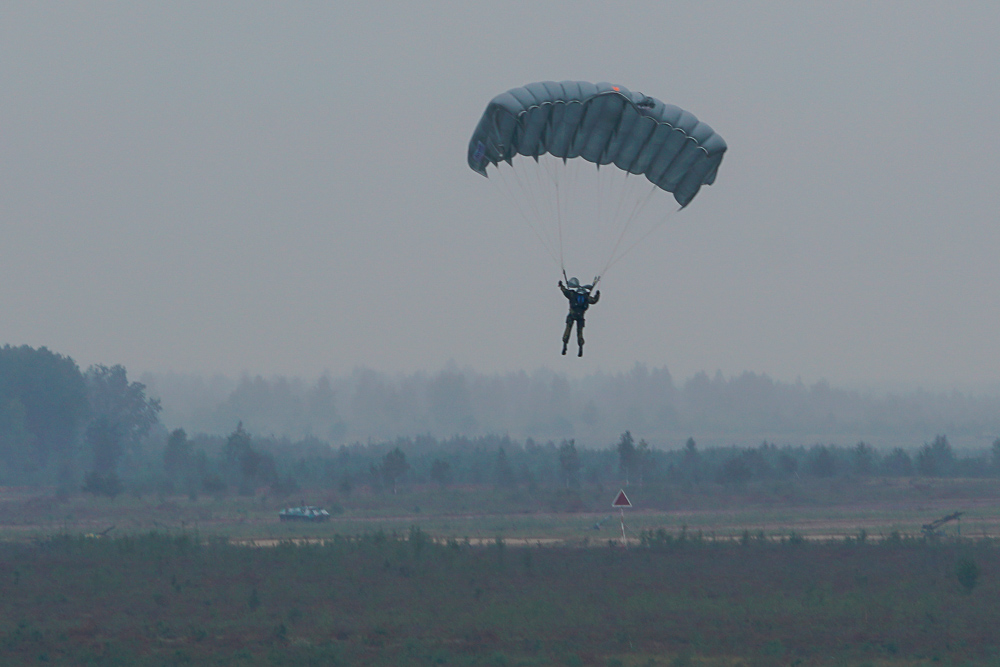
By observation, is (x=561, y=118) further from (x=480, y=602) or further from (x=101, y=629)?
(x=101, y=629)

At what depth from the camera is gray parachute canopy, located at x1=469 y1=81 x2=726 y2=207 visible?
76.6 ft

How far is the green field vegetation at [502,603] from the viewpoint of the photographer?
25141mm

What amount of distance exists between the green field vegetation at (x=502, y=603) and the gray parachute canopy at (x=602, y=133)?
1081 cm

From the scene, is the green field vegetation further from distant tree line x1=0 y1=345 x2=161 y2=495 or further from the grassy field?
distant tree line x1=0 y1=345 x2=161 y2=495

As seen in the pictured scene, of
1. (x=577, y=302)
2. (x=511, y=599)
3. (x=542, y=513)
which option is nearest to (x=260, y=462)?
(x=542, y=513)

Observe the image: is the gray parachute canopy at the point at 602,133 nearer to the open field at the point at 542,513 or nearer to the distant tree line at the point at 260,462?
the open field at the point at 542,513

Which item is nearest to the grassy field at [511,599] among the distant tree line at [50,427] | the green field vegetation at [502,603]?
the green field vegetation at [502,603]

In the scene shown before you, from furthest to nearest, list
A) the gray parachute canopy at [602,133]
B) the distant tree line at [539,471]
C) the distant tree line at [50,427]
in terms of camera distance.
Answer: the distant tree line at [50,427] < the distant tree line at [539,471] < the gray parachute canopy at [602,133]

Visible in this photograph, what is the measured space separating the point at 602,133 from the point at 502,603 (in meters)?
13.6

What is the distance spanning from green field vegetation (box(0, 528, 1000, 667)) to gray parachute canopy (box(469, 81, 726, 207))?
10.8 m

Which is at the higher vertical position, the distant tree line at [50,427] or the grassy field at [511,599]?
the distant tree line at [50,427]

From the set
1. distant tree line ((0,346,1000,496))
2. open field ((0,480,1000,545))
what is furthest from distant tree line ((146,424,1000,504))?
open field ((0,480,1000,545))

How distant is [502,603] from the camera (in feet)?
99.9

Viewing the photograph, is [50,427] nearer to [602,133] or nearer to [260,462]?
[260,462]
